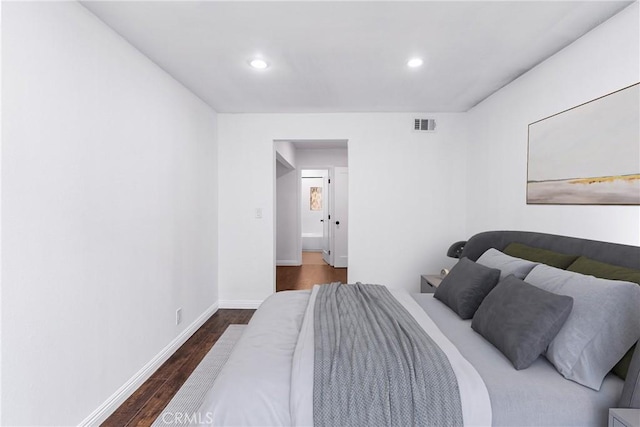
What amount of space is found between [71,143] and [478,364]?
2371 millimetres

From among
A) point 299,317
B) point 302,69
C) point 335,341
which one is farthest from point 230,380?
point 302,69

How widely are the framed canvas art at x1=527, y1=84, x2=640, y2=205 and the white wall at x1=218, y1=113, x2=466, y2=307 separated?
1335 mm

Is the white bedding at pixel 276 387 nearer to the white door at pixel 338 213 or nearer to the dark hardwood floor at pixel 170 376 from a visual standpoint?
the dark hardwood floor at pixel 170 376

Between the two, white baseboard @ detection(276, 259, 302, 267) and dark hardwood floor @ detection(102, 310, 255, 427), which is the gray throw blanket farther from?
white baseboard @ detection(276, 259, 302, 267)

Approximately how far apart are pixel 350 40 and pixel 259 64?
79 centimetres

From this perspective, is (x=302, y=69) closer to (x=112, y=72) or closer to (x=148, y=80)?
(x=148, y=80)

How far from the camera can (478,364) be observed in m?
1.42

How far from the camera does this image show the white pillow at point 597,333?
4.28 feet

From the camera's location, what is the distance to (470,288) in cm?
203

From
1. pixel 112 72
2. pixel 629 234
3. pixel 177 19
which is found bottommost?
pixel 629 234

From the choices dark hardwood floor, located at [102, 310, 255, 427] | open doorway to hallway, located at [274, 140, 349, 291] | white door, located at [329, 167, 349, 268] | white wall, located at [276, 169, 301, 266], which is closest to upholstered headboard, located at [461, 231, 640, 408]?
dark hardwood floor, located at [102, 310, 255, 427]

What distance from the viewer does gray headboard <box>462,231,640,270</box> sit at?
1635 millimetres

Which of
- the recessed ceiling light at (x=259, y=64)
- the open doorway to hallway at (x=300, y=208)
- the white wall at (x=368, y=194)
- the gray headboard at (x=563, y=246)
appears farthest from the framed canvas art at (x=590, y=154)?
the open doorway to hallway at (x=300, y=208)

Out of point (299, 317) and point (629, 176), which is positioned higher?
point (629, 176)
